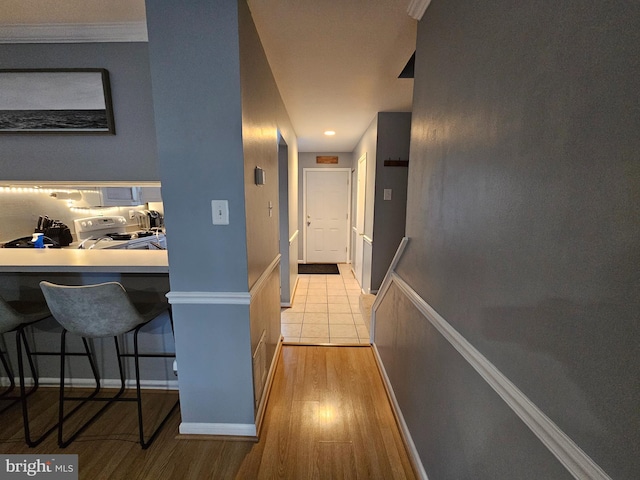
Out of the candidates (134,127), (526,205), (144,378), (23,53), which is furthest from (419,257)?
(23,53)

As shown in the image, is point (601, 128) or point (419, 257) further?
point (419, 257)

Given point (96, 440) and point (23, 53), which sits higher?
point (23, 53)

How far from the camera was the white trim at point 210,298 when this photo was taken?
136cm

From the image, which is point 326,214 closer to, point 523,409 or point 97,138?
point 97,138

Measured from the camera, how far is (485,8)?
32.8 inches

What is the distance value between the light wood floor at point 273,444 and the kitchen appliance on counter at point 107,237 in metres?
1.43

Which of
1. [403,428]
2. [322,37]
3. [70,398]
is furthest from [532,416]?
[70,398]

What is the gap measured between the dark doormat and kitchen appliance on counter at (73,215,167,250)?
2.58 metres

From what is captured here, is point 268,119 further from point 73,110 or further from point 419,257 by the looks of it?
point 419,257

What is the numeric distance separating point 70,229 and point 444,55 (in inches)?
153

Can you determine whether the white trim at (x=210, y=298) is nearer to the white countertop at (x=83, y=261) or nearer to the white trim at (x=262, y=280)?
the white trim at (x=262, y=280)

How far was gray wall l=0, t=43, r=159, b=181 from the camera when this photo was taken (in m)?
1.59

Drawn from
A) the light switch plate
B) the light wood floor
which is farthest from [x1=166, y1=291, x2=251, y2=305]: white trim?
the light wood floor

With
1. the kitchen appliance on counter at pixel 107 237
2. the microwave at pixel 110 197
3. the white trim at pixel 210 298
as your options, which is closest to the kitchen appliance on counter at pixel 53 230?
the kitchen appliance on counter at pixel 107 237
